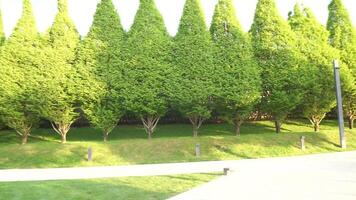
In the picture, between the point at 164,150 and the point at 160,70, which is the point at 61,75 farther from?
the point at 164,150

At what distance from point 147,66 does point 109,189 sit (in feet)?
57.8

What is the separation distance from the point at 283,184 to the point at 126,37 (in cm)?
2111

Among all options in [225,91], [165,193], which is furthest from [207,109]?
[165,193]

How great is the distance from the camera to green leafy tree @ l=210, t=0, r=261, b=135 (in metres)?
27.2

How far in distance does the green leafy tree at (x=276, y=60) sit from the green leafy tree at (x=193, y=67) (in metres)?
4.00

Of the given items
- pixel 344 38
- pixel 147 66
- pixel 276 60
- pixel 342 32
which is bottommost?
pixel 147 66

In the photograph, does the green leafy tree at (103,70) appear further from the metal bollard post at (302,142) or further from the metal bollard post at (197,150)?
the metal bollard post at (302,142)

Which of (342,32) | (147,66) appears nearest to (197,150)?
(147,66)

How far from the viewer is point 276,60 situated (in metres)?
28.6

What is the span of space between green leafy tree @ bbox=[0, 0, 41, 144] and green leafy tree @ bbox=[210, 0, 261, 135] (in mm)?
12941

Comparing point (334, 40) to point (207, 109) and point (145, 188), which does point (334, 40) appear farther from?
point (145, 188)

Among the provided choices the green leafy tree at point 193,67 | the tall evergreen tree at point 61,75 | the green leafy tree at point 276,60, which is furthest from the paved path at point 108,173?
the green leafy tree at point 276,60

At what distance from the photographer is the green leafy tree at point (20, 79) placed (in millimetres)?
26375

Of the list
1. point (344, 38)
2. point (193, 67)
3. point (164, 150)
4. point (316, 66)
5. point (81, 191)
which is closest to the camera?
point (81, 191)
